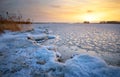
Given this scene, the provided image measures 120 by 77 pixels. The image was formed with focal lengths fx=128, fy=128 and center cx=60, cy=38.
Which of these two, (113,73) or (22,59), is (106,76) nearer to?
(113,73)

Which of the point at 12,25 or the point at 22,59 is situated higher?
the point at 12,25

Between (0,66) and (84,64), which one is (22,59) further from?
(84,64)

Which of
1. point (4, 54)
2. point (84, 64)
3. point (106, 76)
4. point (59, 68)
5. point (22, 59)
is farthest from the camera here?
point (4, 54)

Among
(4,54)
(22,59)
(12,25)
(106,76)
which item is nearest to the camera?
(106,76)

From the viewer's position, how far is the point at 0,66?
4.30 m

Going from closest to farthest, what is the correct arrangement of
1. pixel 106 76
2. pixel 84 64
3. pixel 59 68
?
pixel 106 76
pixel 59 68
pixel 84 64

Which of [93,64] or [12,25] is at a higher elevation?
[12,25]

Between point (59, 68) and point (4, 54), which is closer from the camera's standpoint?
point (59, 68)

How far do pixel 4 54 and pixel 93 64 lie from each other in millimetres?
3734

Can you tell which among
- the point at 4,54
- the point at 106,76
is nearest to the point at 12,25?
the point at 4,54

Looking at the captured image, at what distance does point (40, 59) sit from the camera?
5.02 meters

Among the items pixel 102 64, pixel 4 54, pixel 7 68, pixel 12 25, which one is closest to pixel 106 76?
pixel 102 64

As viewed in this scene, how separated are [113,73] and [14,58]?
3.59 metres

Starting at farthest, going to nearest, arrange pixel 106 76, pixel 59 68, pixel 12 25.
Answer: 1. pixel 12 25
2. pixel 59 68
3. pixel 106 76
